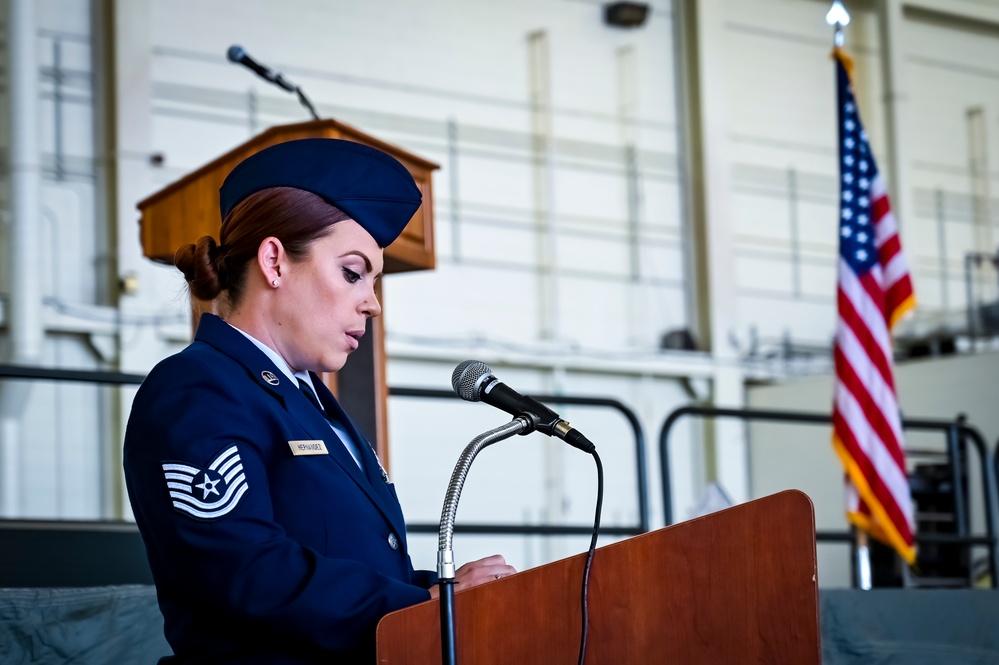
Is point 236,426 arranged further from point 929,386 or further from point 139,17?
point 929,386

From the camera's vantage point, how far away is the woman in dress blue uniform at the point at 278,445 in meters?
1.32

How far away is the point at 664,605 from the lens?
1.32m

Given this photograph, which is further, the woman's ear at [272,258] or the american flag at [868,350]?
the american flag at [868,350]

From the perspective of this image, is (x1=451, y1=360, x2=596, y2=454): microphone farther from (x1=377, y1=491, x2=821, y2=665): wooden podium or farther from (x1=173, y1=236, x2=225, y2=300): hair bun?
(x1=173, y1=236, x2=225, y2=300): hair bun

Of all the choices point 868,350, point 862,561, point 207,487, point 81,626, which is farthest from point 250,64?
point 862,561

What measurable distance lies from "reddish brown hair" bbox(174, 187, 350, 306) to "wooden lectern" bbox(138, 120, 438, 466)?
0.96 metres

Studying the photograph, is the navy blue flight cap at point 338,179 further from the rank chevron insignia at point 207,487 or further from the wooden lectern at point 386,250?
the wooden lectern at point 386,250

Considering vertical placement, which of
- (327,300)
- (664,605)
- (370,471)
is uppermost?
(327,300)

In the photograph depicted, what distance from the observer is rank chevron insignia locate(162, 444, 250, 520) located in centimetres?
131

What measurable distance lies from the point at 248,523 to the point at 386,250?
1.31m

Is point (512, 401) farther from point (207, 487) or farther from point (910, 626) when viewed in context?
point (910, 626)

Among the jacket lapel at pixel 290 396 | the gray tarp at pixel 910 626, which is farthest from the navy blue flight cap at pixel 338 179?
the gray tarp at pixel 910 626

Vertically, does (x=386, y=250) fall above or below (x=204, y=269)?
above

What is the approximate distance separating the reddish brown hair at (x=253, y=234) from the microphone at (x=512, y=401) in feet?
0.84
